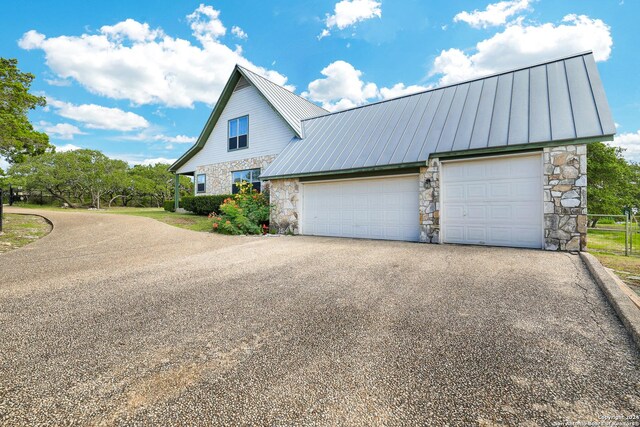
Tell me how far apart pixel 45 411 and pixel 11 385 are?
527 millimetres

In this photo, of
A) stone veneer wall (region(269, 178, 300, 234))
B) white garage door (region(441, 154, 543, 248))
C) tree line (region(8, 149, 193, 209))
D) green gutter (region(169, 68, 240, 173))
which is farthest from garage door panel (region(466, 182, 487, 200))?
tree line (region(8, 149, 193, 209))

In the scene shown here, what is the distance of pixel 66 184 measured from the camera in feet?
95.8

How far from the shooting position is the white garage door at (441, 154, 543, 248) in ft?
21.9

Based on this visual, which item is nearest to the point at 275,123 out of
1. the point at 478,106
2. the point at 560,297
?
the point at 478,106

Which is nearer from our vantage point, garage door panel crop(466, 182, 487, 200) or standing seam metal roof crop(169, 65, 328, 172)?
garage door panel crop(466, 182, 487, 200)

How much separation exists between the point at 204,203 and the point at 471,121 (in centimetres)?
1356

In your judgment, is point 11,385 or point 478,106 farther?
point 478,106

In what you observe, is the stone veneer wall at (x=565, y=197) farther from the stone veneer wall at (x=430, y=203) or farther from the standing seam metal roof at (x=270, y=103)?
the standing seam metal roof at (x=270, y=103)

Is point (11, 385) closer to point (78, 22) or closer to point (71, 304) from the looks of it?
point (71, 304)

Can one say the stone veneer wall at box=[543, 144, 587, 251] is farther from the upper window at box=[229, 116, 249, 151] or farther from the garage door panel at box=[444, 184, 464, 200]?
the upper window at box=[229, 116, 249, 151]

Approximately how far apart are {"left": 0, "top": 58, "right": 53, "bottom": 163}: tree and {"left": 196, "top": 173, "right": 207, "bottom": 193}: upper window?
6868 mm

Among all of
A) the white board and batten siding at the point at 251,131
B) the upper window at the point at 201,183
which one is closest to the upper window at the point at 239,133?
the white board and batten siding at the point at 251,131

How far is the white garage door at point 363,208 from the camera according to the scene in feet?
27.5

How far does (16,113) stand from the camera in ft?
38.2
